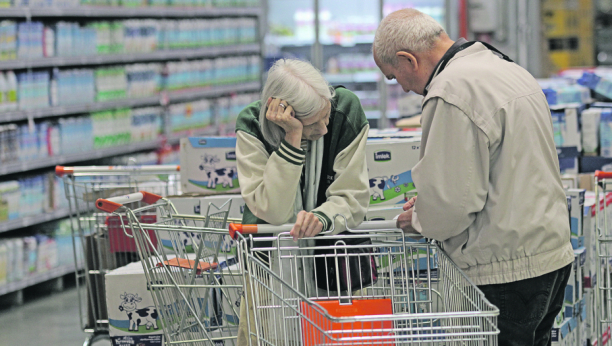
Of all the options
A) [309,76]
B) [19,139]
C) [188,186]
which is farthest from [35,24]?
[309,76]

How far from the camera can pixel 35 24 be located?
5.65 metres

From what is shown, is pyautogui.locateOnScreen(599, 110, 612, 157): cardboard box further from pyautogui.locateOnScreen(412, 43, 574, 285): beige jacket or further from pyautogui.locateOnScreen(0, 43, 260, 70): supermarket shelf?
pyautogui.locateOnScreen(0, 43, 260, 70): supermarket shelf

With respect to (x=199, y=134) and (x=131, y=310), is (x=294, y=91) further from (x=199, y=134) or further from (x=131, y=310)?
(x=199, y=134)

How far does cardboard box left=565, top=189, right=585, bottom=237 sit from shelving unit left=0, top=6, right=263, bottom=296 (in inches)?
157

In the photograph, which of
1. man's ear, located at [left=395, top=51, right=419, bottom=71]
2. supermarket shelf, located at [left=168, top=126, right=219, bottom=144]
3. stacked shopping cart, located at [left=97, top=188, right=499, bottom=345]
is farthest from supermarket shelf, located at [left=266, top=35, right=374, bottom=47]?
man's ear, located at [left=395, top=51, right=419, bottom=71]

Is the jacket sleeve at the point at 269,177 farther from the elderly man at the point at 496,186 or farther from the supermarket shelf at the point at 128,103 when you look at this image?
the supermarket shelf at the point at 128,103

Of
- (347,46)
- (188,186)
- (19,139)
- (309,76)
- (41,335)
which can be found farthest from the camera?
(347,46)

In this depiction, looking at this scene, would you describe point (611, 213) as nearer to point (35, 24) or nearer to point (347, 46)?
point (35, 24)

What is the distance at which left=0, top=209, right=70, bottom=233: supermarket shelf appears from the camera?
210 inches

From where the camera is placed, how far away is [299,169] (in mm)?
2279

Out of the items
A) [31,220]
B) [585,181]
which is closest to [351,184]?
[585,181]

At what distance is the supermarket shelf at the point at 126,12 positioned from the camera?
5.55 m

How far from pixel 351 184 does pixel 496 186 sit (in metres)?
0.58

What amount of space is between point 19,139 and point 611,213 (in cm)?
423
